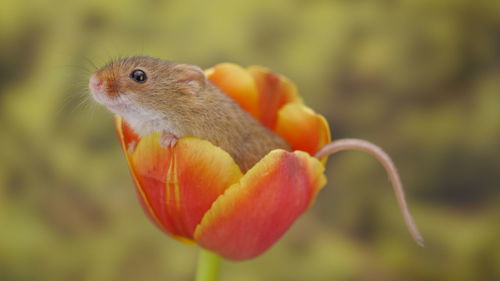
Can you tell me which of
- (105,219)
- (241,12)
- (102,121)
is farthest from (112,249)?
(241,12)

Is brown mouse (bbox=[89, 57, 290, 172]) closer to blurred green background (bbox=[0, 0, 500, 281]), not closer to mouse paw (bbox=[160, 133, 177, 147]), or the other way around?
mouse paw (bbox=[160, 133, 177, 147])

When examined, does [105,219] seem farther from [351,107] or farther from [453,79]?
[453,79]

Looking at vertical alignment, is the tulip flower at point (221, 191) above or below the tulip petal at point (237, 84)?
below

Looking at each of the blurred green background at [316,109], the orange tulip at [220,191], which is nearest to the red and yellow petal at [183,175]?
the orange tulip at [220,191]

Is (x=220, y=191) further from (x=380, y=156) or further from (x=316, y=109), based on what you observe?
(x=316, y=109)

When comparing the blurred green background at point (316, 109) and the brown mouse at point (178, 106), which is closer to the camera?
the brown mouse at point (178, 106)

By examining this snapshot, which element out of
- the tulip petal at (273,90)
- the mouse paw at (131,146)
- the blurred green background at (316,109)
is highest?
the tulip petal at (273,90)

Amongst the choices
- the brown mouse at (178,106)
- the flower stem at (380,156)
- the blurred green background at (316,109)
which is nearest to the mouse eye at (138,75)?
the brown mouse at (178,106)

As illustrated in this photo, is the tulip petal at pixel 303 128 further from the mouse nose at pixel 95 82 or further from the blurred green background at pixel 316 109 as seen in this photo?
the blurred green background at pixel 316 109
